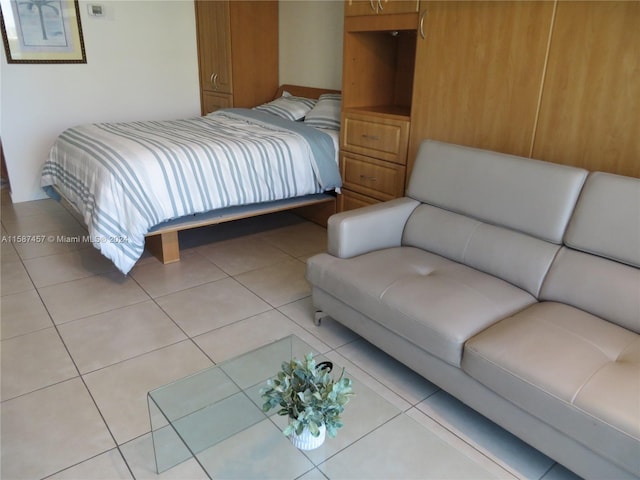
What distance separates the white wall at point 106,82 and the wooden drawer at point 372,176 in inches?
93.1

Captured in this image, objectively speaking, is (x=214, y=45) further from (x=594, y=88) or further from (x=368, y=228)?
(x=594, y=88)

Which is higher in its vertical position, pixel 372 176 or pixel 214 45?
pixel 214 45

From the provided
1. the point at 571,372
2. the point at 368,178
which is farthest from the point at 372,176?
the point at 571,372

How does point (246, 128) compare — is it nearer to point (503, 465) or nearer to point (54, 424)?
point (54, 424)


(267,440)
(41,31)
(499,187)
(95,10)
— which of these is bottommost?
(267,440)

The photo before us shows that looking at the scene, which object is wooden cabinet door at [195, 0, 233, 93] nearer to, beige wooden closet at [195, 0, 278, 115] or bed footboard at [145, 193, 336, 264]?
beige wooden closet at [195, 0, 278, 115]

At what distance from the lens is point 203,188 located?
2926 millimetres

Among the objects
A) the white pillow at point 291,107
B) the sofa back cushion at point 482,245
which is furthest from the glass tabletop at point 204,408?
the white pillow at point 291,107

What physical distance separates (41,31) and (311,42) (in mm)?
2231

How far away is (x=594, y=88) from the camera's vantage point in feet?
6.66

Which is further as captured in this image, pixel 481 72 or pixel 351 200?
pixel 351 200

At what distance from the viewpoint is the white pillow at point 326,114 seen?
3631mm

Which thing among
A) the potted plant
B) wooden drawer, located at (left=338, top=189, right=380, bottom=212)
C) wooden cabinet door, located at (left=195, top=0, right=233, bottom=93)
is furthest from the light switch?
the potted plant

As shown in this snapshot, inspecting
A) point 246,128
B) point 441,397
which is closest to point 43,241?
point 246,128
